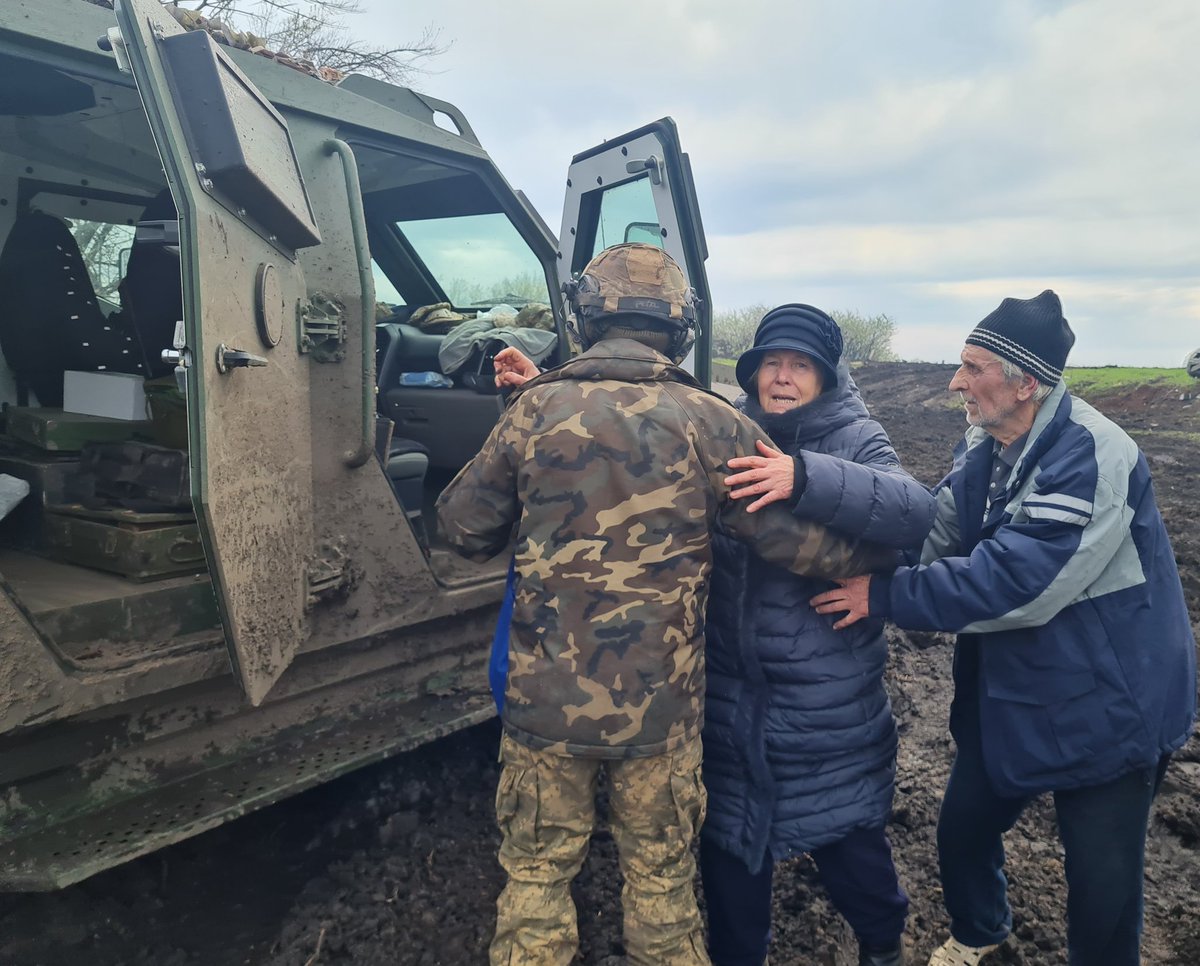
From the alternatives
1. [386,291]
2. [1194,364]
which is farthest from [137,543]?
[1194,364]

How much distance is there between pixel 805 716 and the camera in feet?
5.98

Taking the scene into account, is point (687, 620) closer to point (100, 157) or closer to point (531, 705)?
point (531, 705)

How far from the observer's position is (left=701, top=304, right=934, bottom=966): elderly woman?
1.80m

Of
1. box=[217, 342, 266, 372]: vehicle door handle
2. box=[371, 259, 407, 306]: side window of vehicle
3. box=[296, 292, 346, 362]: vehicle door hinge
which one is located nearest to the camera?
box=[217, 342, 266, 372]: vehicle door handle

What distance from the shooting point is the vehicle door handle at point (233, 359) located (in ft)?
5.64

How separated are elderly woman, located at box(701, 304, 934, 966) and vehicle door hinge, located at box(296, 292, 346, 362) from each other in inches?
49.0

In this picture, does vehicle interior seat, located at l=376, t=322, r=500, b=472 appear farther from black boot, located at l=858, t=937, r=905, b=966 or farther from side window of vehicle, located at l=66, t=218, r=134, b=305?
black boot, located at l=858, t=937, r=905, b=966

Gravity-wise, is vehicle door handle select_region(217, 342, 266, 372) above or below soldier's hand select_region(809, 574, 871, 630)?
above

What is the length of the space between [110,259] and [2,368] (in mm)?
626

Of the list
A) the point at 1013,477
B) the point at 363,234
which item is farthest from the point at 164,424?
the point at 1013,477

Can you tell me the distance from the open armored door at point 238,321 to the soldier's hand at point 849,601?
1296 millimetres

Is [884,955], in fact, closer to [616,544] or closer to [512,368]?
[616,544]

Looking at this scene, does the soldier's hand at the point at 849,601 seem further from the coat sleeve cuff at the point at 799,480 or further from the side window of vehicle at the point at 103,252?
the side window of vehicle at the point at 103,252

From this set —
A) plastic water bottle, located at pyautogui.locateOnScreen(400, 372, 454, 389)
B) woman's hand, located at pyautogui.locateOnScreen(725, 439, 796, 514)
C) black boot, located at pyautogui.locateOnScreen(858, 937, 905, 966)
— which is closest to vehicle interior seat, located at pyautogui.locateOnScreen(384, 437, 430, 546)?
plastic water bottle, located at pyautogui.locateOnScreen(400, 372, 454, 389)
